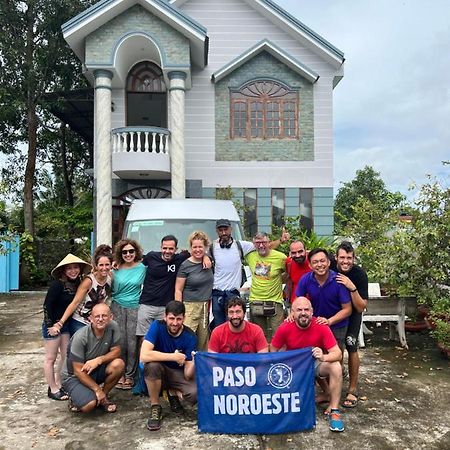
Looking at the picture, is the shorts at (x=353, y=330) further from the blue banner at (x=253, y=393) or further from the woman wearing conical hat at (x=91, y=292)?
the woman wearing conical hat at (x=91, y=292)

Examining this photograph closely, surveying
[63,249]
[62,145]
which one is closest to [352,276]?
[63,249]

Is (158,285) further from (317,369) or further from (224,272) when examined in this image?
(317,369)

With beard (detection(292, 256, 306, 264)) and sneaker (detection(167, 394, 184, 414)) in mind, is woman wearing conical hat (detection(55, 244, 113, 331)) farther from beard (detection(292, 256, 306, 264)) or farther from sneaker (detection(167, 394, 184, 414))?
beard (detection(292, 256, 306, 264))

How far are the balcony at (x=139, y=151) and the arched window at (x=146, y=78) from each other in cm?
222

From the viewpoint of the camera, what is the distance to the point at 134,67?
15242mm

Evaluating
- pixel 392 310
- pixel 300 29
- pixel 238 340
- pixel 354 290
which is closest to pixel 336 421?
pixel 238 340

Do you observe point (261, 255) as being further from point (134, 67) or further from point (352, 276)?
point (134, 67)

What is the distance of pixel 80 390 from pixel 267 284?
7.77ft

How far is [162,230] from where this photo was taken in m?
7.00

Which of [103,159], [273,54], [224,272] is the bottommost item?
[224,272]

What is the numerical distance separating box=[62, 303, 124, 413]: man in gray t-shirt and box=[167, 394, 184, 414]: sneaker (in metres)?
0.57

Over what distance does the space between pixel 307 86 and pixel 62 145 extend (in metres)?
11.6

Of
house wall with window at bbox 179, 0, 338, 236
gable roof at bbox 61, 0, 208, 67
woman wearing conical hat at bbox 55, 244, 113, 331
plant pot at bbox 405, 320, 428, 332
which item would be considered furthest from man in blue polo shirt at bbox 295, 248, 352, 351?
house wall with window at bbox 179, 0, 338, 236

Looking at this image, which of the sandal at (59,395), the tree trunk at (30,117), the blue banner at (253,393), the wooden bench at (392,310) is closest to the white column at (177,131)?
the tree trunk at (30,117)
